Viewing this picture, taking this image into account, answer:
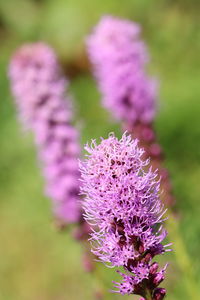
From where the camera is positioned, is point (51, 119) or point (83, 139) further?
point (83, 139)

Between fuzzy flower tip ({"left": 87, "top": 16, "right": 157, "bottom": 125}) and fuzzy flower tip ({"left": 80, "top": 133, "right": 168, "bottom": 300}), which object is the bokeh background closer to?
fuzzy flower tip ({"left": 87, "top": 16, "right": 157, "bottom": 125})

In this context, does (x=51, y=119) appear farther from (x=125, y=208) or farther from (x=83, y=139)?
(x=83, y=139)

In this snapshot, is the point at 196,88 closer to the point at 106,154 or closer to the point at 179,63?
the point at 179,63

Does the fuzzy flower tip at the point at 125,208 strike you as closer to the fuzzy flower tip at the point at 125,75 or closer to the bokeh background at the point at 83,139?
the bokeh background at the point at 83,139

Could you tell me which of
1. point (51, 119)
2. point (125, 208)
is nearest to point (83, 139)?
point (51, 119)

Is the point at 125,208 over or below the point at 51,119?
below

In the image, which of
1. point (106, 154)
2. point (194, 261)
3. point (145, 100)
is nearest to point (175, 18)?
point (145, 100)

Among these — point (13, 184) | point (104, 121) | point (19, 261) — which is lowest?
point (19, 261)
